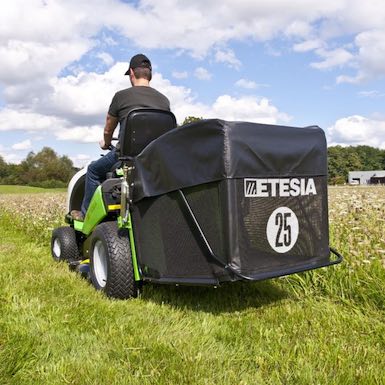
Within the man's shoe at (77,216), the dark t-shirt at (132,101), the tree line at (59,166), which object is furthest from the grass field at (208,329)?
the tree line at (59,166)

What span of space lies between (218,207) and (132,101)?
5.25ft

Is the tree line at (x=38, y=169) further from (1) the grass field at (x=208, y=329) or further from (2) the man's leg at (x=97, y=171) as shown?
(1) the grass field at (x=208, y=329)

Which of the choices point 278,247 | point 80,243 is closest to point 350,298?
point 278,247

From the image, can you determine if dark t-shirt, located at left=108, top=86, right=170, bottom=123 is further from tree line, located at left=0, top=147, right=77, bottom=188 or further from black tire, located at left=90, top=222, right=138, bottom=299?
tree line, located at left=0, top=147, right=77, bottom=188

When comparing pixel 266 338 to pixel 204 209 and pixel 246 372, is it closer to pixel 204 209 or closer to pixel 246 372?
pixel 246 372

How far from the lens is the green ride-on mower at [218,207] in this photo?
2.98 m

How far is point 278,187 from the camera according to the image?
3170 millimetres

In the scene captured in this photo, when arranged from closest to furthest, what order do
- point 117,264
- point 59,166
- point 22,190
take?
point 117,264 < point 22,190 < point 59,166

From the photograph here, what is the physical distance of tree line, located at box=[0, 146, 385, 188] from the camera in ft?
272

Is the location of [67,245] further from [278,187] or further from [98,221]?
[278,187]

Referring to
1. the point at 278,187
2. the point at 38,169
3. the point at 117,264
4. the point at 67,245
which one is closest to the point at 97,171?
the point at 67,245

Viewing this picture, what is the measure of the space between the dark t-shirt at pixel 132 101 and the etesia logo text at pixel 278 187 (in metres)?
1.53

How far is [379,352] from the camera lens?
8.86 feet

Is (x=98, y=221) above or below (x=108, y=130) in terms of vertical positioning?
below
